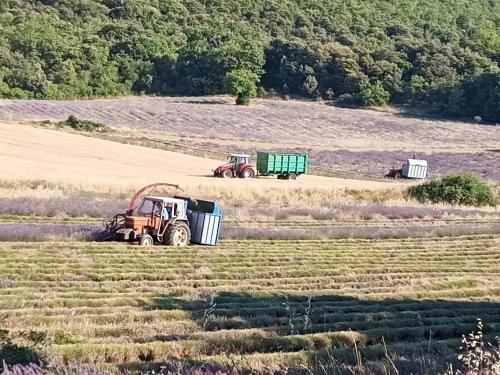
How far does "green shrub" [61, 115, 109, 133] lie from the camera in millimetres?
58875

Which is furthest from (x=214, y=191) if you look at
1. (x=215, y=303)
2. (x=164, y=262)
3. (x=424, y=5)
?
(x=424, y=5)

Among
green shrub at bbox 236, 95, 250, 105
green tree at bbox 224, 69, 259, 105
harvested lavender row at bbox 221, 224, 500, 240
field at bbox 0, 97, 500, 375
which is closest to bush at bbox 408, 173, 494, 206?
field at bbox 0, 97, 500, 375

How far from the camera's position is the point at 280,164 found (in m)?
47.2

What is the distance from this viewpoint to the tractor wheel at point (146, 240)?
20.9m

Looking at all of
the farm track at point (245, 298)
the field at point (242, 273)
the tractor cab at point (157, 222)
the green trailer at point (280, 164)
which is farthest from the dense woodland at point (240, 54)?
the farm track at point (245, 298)

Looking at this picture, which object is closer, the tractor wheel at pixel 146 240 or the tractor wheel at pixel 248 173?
the tractor wheel at pixel 146 240

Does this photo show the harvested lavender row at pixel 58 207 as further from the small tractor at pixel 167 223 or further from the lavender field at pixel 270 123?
the lavender field at pixel 270 123

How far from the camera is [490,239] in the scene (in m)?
26.4

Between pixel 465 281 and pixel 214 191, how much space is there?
18.4 metres

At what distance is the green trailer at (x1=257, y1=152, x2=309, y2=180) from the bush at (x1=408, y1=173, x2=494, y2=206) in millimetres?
8430

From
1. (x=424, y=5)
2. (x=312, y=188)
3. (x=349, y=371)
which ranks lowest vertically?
(x=312, y=188)

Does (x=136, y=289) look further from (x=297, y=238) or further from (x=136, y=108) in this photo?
(x=136, y=108)

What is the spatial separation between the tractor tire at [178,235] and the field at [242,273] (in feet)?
1.85

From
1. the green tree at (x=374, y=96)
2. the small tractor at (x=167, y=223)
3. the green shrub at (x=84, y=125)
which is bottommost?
the green shrub at (x=84, y=125)
